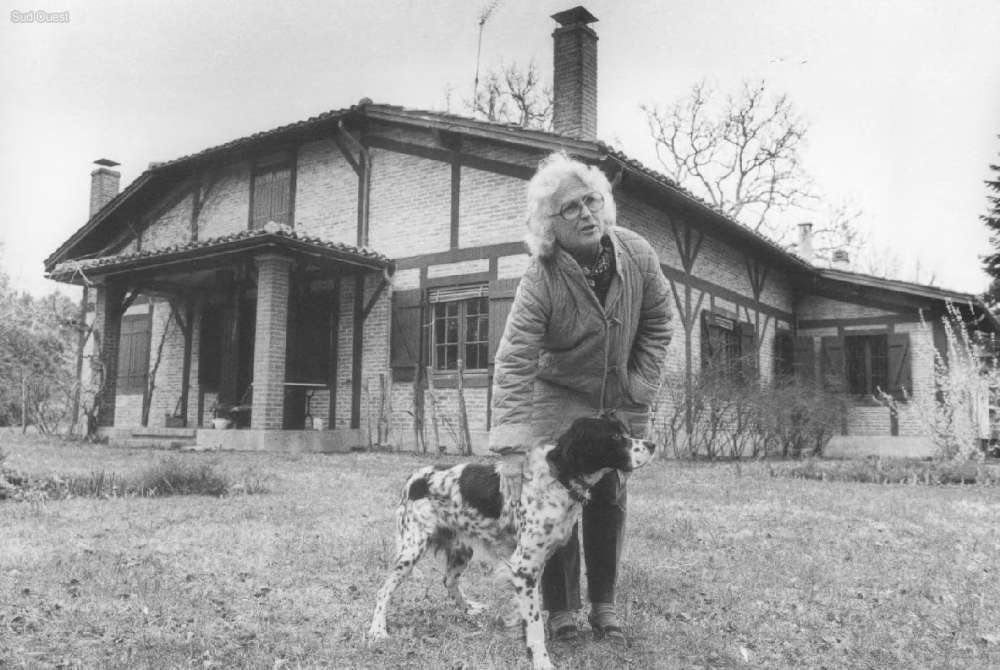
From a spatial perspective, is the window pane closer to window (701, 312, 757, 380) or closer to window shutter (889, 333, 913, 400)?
window shutter (889, 333, 913, 400)

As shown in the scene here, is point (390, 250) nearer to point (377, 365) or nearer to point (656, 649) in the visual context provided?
point (377, 365)

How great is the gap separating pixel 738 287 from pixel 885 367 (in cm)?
414

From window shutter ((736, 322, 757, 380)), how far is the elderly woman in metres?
13.5

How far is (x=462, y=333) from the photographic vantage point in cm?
1332

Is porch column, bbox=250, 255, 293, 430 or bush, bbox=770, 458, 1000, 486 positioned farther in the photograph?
porch column, bbox=250, 255, 293, 430

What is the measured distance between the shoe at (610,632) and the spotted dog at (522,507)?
349 millimetres

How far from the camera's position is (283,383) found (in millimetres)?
12891

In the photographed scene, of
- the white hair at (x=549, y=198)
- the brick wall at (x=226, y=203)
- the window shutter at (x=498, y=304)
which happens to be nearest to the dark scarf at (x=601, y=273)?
the white hair at (x=549, y=198)

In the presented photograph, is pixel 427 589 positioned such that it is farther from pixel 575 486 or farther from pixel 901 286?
pixel 901 286

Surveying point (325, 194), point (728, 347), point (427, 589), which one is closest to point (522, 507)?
point (427, 589)

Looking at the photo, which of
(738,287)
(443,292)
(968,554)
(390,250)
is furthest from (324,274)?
(968,554)

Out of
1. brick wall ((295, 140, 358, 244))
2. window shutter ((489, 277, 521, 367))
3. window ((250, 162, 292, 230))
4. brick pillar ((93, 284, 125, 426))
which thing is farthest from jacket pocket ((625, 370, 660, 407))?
brick pillar ((93, 284, 125, 426))

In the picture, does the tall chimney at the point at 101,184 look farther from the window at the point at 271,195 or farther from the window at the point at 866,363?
the window at the point at 866,363

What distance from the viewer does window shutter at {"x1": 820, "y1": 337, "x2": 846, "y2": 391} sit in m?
18.7
